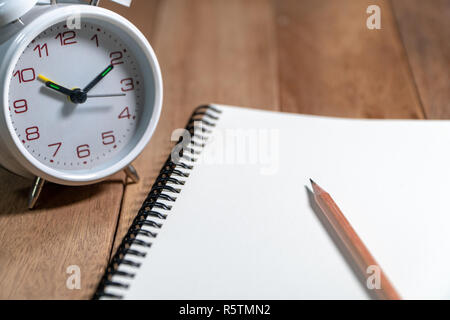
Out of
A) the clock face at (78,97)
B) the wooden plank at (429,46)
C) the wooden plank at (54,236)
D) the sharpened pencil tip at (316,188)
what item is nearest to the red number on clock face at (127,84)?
the clock face at (78,97)

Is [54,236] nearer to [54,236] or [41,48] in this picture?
[54,236]

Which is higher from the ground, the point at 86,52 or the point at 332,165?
the point at 86,52

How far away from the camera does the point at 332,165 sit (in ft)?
2.81

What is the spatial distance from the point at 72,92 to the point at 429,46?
31.2 inches

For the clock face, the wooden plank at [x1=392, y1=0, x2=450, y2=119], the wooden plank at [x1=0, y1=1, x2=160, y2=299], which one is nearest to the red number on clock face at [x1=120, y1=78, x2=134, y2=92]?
the clock face

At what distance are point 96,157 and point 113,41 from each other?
0.17 m

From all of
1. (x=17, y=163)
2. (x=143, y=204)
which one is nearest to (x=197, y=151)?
(x=143, y=204)

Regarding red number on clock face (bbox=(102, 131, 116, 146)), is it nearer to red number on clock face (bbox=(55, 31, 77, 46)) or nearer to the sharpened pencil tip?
red number on clock face (bbox=(55, 31, 77, 46))

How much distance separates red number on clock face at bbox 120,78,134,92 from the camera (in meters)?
0.83

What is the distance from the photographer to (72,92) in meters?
0.78

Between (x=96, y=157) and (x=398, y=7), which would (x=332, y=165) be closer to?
(x=96, y=157)
